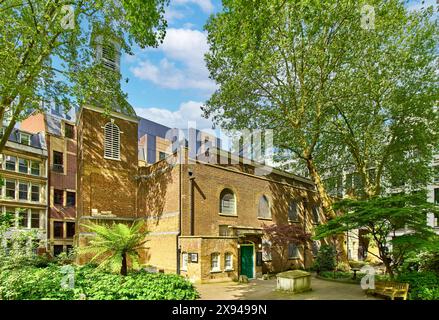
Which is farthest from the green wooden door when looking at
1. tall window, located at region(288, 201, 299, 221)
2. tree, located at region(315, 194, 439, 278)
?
tree, located at region(315, 194, 439, 278)

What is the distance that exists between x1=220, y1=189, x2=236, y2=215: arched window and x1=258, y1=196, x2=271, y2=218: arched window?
317cm

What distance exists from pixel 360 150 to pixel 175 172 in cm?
1396

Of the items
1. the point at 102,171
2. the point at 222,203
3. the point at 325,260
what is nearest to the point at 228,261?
the point at 222,203

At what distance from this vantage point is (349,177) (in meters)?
27.6

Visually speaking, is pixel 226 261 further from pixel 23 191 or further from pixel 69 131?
pixel 69 131

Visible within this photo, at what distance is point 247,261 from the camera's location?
2125cm

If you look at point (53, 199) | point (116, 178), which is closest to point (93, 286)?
point (116, 178)

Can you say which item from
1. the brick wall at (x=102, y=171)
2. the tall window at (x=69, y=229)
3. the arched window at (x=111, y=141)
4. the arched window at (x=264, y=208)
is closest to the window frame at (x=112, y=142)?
the arched window at (x=111, y=141)

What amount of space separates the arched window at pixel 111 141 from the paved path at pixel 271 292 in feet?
38.2

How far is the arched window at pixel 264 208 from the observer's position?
25.1m

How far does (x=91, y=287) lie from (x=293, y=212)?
2189cm

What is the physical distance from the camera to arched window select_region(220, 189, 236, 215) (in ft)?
72.8

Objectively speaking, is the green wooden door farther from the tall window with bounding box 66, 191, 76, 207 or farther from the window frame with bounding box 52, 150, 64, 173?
the window frame with bounding box 52, 150, 64, 173
